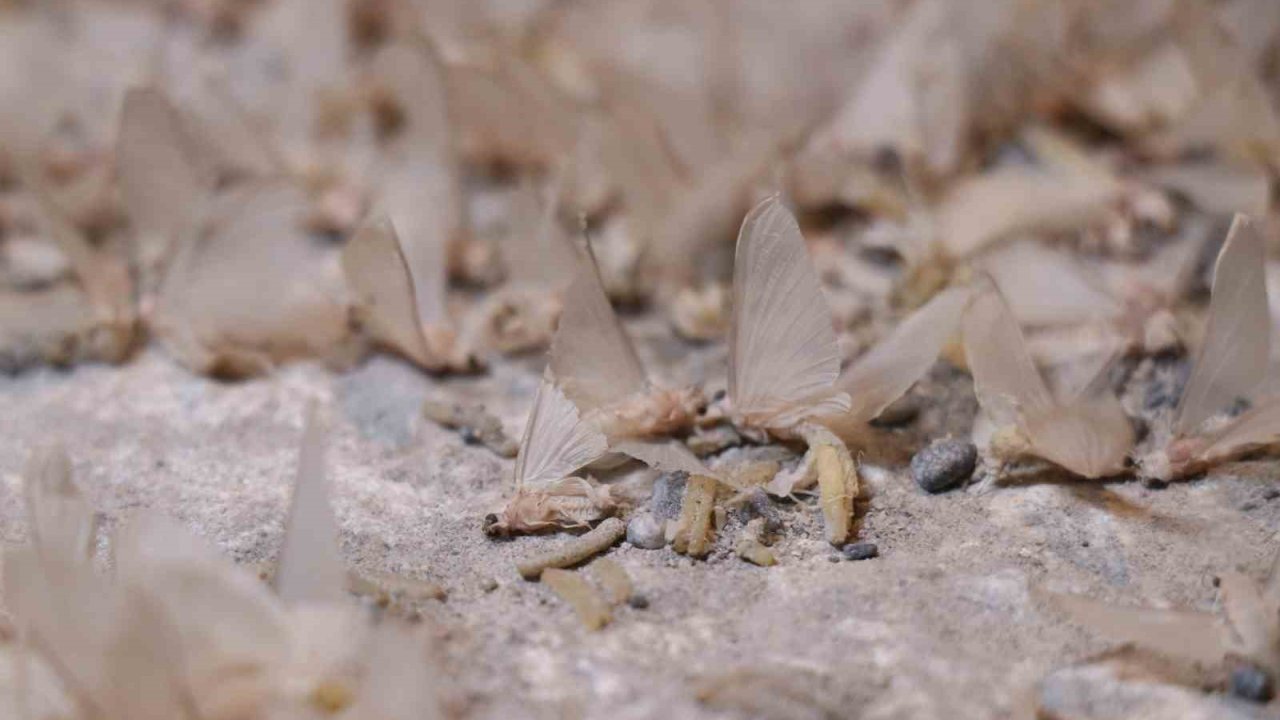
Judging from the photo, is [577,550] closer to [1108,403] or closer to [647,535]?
[647,535]

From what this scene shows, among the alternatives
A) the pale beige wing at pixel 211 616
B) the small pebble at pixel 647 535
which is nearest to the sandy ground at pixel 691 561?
the small pebble at pixel 647 535

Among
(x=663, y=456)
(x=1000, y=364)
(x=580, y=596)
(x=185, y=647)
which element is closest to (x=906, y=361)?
(x=1000, y=364)

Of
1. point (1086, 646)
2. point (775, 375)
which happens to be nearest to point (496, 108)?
point (775, 375)

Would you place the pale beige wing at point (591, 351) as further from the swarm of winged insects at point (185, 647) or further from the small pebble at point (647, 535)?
the swarm of winged insects at point (185, 647)

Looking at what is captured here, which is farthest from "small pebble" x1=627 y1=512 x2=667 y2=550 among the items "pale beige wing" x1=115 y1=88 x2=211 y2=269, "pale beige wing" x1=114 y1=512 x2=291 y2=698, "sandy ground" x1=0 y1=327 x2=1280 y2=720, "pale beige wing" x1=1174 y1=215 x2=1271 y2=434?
"pale beige wing" x1=115 y1=88 x2=211 y2=269

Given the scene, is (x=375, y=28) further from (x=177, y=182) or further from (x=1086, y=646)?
(x=1086, y=646)

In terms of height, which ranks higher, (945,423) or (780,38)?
(780,38)

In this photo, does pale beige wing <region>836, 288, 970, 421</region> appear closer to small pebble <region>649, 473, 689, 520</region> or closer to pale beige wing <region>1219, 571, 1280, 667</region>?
small pebble <region>649, 473, 689, 520</region>
